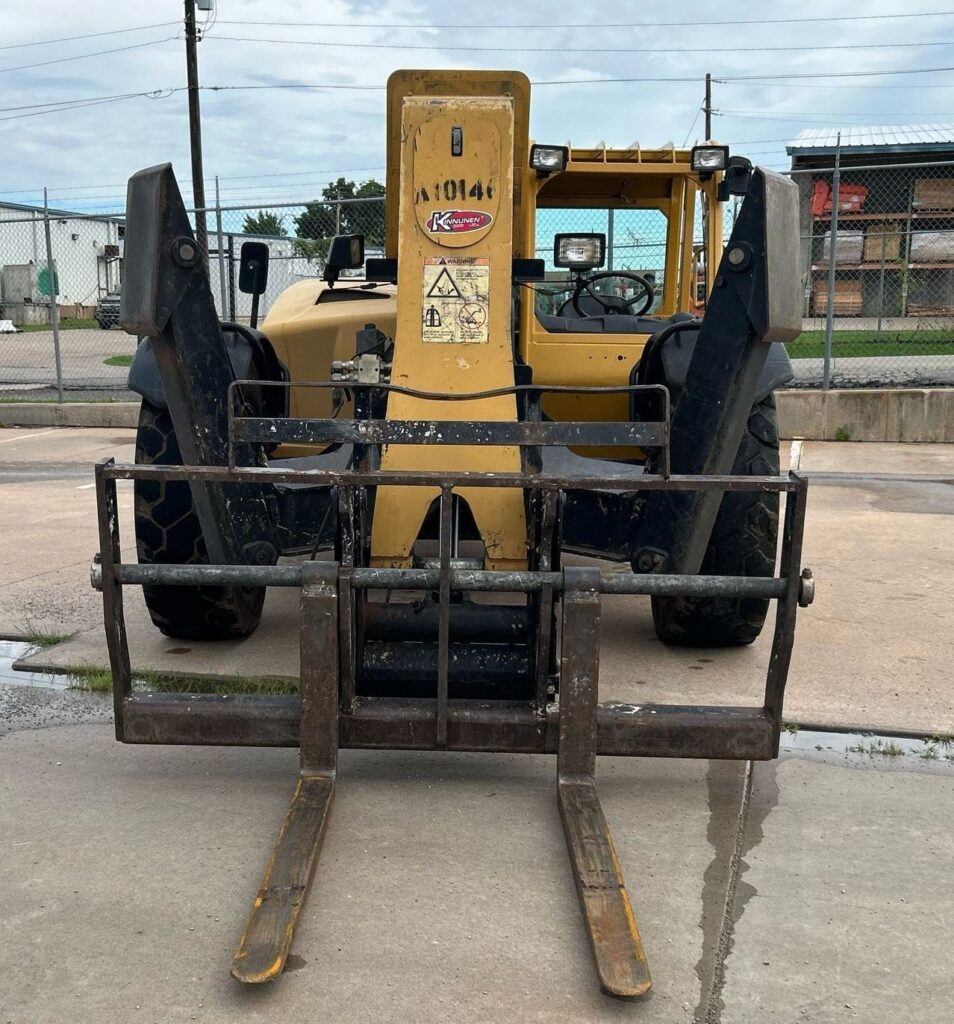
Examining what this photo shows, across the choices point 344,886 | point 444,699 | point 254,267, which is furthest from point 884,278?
point 344,886

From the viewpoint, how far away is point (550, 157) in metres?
4.76

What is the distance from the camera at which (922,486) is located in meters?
8.89

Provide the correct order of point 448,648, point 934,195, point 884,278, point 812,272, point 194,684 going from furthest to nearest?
point 934,195 → point 812,272 → point 884,278 → point 194,684 → point 448,648

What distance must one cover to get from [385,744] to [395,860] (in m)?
0.35

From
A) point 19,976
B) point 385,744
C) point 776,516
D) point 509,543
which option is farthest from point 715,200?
point 19,976

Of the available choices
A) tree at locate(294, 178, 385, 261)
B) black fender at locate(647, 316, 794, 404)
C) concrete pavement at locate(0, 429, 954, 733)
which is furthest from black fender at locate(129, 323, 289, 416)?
tree at locate(294, 178, 385, 261)

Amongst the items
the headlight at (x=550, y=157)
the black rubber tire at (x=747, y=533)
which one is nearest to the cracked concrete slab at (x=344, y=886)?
the black rubber tire at (x=747, y=533)

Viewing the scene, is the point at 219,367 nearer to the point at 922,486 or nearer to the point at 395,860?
the point at 395,860

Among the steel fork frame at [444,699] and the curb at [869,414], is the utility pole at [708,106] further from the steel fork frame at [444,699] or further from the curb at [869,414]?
the steel fork frame at [444,699]

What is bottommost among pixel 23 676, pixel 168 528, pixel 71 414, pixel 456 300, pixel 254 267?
pixel 23 676

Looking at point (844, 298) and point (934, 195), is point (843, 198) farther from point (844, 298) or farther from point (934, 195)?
point (844, 298)

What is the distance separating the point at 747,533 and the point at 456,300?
1.46m

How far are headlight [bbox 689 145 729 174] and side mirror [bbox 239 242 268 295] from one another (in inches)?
79.2

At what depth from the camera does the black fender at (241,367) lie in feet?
14.2
